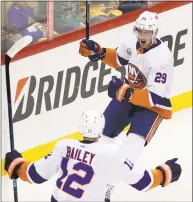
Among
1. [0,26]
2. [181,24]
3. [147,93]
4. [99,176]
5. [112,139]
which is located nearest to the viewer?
[99,176]

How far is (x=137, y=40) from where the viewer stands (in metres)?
5.95

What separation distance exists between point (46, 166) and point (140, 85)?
1175 mm

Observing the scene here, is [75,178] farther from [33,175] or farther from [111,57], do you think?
[111,57]

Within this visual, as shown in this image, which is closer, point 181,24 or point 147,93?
point 147,93

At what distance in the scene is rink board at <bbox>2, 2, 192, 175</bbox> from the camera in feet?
22.0

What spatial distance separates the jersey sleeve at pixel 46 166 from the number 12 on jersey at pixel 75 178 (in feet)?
0.18

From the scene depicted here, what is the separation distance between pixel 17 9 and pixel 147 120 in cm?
146

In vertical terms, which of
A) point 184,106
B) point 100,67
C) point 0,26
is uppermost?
point 0,26

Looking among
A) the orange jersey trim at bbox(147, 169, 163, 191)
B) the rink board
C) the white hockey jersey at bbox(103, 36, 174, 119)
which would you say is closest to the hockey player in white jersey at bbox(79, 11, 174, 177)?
the white hockey jersey at bbox(103, 36, 174, 119)

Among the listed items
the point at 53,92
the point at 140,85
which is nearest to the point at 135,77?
the point at 140,85

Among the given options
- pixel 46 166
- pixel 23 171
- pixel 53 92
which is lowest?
pixel 53 92

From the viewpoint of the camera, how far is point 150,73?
5770 mm

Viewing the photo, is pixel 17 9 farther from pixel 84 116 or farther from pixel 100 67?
pixel 84 116

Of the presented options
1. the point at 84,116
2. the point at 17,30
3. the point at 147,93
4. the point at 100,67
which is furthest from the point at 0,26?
the point at 84,116
